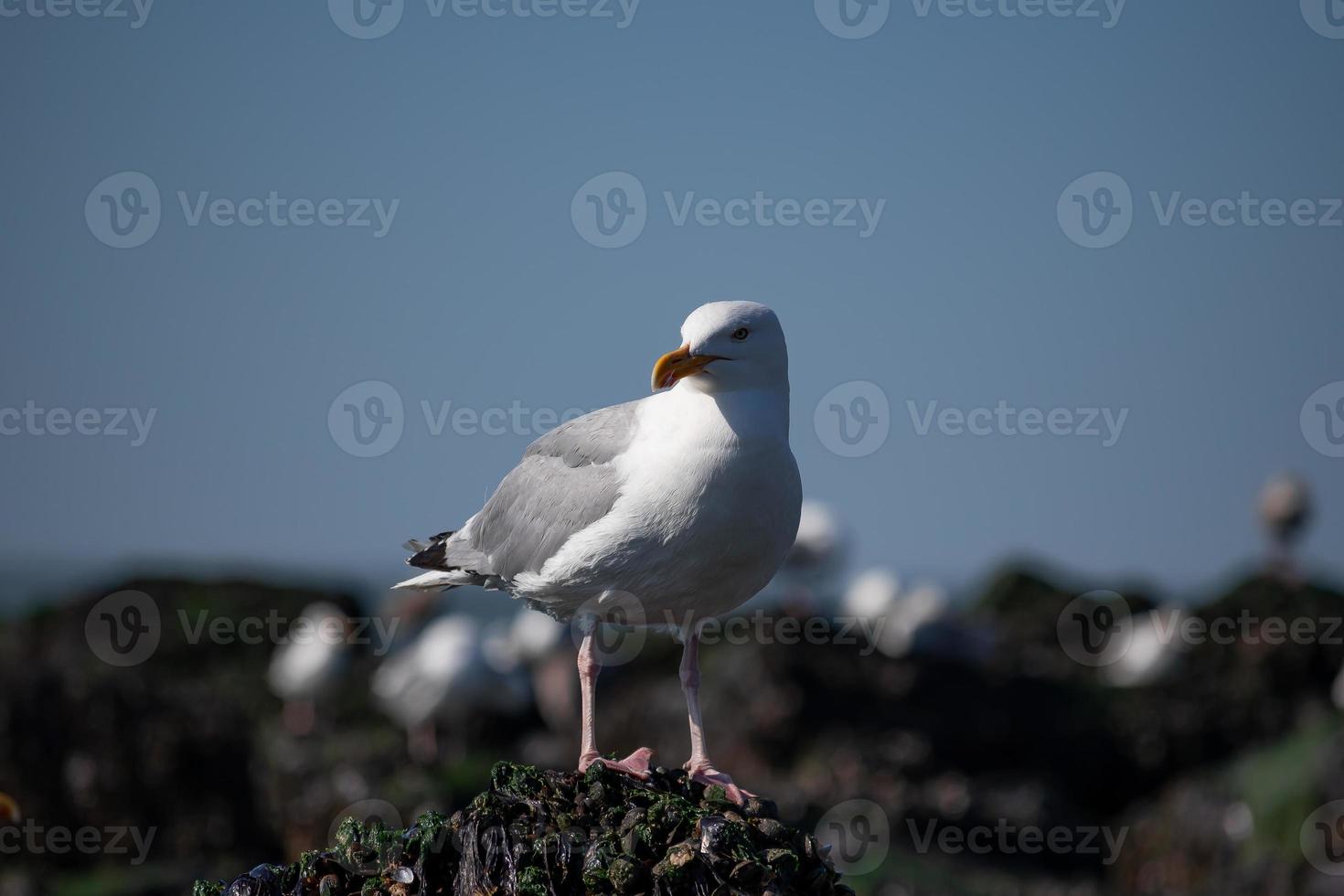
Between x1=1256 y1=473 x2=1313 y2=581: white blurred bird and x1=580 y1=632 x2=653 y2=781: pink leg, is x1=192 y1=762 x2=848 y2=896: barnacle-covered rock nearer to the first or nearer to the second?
x1=580 y1=632 x2=653 y2=781: pink leg

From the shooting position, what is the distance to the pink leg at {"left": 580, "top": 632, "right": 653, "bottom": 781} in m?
5.96

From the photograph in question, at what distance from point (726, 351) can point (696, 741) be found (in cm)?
183

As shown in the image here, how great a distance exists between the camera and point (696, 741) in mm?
6293

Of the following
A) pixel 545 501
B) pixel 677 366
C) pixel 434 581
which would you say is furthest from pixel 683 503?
pixel 434 581

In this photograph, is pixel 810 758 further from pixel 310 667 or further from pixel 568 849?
pixel 568 849

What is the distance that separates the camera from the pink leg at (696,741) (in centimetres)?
609

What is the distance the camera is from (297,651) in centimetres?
1997

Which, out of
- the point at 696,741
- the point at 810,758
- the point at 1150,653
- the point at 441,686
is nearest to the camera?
the point at 696,741

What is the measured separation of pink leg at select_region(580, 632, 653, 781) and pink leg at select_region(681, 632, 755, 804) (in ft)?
0.76

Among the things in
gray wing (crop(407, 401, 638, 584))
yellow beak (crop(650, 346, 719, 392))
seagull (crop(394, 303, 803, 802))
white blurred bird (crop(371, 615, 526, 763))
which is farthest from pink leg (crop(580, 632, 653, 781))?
white blurred bird (crop(371, 615, 526, 763))

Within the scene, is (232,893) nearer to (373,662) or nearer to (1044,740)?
(1044,740)

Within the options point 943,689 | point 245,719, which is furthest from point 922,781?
point 245,719

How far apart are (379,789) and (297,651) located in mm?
5137

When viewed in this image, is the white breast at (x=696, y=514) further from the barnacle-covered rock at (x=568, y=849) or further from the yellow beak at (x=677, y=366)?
the barnacle-covered rock at (x=568, y=849)
